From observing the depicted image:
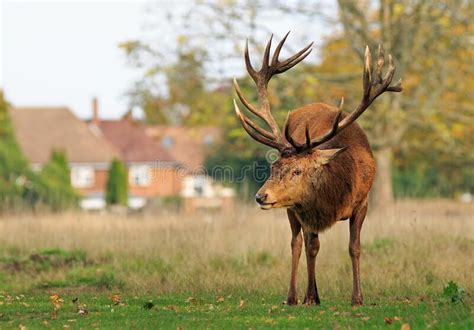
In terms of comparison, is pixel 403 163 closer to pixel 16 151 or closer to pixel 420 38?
pixel 420 38

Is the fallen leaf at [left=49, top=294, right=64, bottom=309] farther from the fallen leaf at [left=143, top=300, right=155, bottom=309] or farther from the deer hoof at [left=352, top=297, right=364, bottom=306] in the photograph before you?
the deer hoof at [left=352, top=297, right=364, bottom=306]

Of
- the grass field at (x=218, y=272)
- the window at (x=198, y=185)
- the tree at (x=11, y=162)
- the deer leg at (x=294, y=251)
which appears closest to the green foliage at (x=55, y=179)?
the tree at (x=11, y=162)

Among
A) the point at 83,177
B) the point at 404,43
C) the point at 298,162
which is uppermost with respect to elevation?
the point at 404,43

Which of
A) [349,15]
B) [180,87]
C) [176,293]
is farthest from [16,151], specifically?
[176,293]

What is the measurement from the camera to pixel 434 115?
27.8 m

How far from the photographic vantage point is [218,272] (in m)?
14.5

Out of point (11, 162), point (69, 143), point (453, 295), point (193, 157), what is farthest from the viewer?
point (193, 157)

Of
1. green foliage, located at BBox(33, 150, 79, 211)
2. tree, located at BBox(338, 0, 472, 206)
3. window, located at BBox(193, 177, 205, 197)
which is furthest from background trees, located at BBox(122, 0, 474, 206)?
window, located at BBox(193, 177, 205, 197)

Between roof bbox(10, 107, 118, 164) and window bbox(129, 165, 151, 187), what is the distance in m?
5.24

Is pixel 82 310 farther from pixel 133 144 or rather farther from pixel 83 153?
pixel 133 144

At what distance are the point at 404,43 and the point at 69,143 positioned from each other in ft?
150

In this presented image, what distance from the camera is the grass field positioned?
402 inches

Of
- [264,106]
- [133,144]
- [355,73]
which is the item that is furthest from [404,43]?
[133,144]

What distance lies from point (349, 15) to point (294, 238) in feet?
57.4
